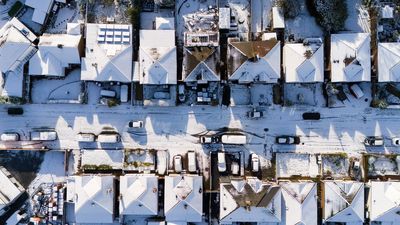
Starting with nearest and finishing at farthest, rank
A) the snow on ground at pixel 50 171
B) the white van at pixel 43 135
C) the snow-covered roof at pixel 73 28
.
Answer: the snow-covered roof at pixel 73 28
the white van at pixel 43 135
the snow on ground at pixel 50 171

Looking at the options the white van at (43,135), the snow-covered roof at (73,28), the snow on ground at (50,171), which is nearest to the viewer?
the snow-covered roof at (73,28)

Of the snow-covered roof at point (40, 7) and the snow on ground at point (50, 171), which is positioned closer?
the snow-covered roof at point (40, 7)

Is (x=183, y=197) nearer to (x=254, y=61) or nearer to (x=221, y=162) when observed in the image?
(x=221, y=162)

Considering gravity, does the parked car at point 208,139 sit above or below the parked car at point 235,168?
above

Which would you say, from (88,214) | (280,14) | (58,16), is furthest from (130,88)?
(280,14)

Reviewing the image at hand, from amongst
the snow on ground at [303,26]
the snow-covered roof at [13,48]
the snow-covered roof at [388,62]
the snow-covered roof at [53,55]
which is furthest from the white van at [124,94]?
the snow-covered roof at [388,62]

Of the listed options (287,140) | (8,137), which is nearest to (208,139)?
(287,140)

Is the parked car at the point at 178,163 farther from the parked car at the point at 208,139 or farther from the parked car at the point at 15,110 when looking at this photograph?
the parked car at the point at 15,110

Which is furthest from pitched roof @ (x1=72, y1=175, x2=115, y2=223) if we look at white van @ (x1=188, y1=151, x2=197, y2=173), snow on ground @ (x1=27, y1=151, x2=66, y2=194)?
white van @ (x1=188, y1=151, x2=197, y2=173)
